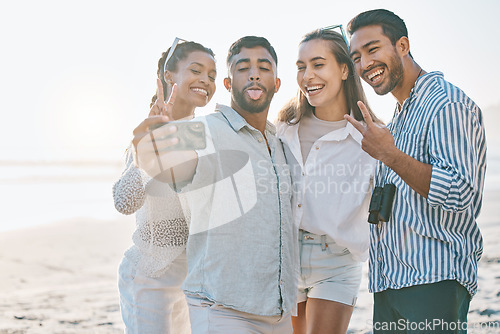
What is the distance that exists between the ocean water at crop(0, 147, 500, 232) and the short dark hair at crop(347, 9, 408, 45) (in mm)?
8645

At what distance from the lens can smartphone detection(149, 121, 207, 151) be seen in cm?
225

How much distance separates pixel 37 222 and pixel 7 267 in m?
3.15

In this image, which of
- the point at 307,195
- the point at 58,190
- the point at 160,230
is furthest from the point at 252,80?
the point at 58,190

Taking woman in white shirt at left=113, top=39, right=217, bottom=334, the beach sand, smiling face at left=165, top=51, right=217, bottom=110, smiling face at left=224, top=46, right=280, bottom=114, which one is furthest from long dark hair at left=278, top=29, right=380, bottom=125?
the beach sand

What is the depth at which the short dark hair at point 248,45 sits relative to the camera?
3.18m

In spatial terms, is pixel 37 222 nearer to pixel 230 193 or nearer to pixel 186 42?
pixel 186 42

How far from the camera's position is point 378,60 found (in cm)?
279

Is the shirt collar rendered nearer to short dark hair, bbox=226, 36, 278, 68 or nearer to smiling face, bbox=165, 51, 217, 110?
short dark hair, bbox=226, 36, 278, 68

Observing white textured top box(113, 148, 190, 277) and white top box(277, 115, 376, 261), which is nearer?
white textured top box(113, 148, 190, 277)

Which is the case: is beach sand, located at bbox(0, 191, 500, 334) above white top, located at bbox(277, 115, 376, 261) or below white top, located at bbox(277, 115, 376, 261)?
below

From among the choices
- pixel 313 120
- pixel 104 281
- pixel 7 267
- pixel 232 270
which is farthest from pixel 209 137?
pixel 7 267

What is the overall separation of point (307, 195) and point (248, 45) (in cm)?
109

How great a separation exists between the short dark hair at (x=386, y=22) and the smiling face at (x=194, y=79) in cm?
130

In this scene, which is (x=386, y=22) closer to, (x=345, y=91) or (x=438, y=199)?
(x=345, y=91)
